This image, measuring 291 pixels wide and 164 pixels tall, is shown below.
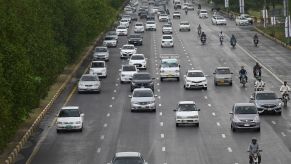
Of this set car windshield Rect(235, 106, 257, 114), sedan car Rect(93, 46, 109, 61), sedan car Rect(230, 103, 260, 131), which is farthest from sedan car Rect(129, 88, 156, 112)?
sedan car Rect(93, 46, 109, 61)

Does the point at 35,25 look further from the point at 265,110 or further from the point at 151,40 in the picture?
the point at 151,40

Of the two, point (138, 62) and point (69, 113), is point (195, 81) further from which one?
point (69, 113)

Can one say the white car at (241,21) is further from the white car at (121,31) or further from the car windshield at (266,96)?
the car windshield at (266,96)

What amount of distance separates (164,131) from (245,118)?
4231 millimetres

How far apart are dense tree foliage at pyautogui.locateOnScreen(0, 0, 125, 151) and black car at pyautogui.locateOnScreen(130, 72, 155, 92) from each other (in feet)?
17.5

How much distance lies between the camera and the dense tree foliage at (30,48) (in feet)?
130

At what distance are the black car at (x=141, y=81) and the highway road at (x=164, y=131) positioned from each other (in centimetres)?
75

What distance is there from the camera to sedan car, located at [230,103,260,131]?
44.4 meters

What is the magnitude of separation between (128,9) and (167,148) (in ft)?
415

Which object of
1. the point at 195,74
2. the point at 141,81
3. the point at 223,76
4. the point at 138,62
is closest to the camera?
the point at 141,81

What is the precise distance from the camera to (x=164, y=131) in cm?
4566

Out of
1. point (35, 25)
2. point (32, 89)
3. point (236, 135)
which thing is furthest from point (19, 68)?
point (35, 25)

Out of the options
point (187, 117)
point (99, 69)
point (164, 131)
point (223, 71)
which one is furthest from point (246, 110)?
point (99, 69)

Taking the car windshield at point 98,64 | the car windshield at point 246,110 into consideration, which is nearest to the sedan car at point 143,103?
the car windshield at point 246,110
